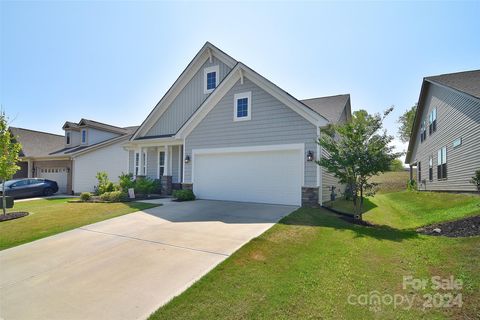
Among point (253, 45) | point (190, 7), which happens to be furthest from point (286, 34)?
point (190, 7)

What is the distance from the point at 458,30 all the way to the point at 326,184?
777 centimetres

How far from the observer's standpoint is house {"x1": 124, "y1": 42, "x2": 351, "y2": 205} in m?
10.3

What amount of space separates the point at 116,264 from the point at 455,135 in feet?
55.7

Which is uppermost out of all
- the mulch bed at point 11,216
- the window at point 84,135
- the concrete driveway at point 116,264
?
the window at point 84,135

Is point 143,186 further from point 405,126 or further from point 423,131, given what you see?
point 405,126

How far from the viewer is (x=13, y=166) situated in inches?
389

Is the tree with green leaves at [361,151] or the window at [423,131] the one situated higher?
the window at [423,131]

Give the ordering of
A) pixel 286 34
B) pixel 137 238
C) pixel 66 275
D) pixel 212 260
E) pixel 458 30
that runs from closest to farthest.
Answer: pixel 66 275 < pixel 212 260 < pixel 137 238 < pixel 458 30 < pixel 286 34

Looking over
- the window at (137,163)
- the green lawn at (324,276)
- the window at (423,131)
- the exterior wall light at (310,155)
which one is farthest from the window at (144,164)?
the window at (423,131)

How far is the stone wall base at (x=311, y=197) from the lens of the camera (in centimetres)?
993

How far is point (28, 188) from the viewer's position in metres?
17.9

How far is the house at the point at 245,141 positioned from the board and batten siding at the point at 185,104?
0.07 m

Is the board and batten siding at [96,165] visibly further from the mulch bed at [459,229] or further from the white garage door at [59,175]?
the mulch bed at [459,229]

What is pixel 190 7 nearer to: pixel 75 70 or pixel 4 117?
pixel 75 70
